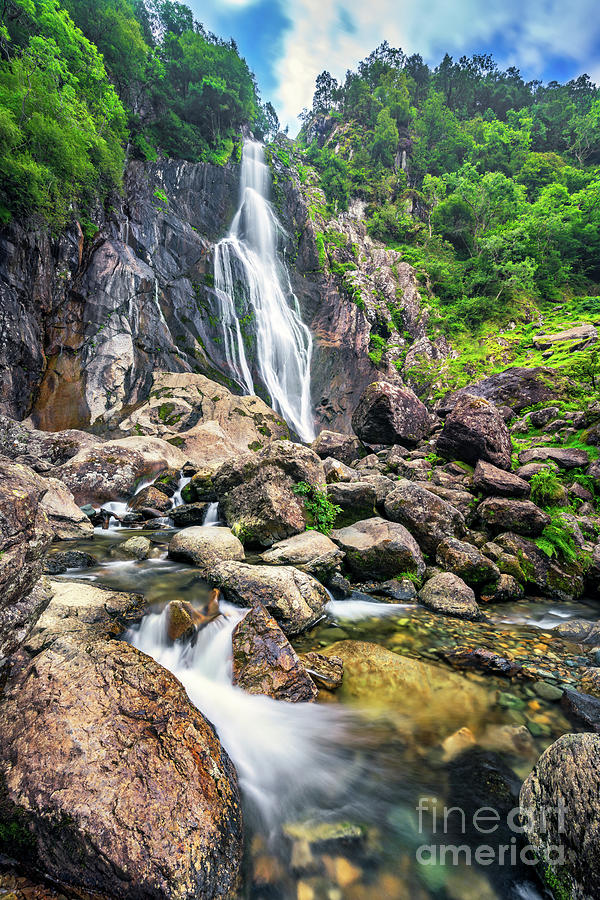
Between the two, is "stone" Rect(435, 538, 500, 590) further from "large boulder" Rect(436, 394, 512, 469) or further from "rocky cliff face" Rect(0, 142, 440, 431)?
"rocky cliff face" Rect(0, 142, 440, 431)

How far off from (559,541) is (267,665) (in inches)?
265

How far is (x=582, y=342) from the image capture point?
19.0m

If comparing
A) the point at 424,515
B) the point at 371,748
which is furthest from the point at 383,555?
the point at 371,748

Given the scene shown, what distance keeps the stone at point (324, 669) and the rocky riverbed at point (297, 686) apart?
0.03 metres

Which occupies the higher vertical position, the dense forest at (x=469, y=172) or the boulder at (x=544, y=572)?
the dense forest at (x=469, y=172)

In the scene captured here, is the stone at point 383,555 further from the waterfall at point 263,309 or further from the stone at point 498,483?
the waterfall at point 263,309

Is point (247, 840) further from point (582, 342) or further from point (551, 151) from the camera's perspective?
point (551, 151)

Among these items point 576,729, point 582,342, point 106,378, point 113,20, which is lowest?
point 576,729

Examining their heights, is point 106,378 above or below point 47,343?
below

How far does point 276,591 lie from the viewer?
5.00m

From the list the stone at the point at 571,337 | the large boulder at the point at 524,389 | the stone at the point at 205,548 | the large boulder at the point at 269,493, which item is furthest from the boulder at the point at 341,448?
the stone at the point at 571,337

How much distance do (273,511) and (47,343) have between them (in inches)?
594

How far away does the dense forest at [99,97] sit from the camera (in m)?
14.0

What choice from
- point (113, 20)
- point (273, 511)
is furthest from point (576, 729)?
point (113, 20)
